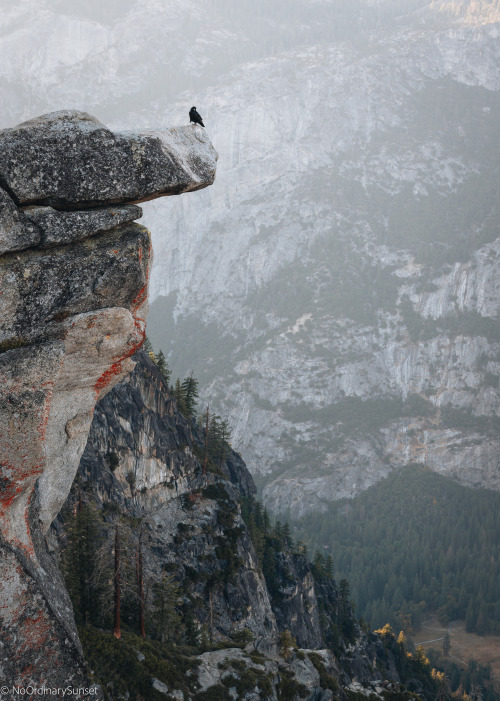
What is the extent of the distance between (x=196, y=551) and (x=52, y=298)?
201 feet

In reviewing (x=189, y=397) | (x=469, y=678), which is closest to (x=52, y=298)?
(x=189, y=397)

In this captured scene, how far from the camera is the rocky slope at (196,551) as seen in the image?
45.3 meters

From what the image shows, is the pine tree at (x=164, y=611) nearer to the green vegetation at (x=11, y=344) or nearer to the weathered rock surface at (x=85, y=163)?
the green vegetation at (x=11, y=344)

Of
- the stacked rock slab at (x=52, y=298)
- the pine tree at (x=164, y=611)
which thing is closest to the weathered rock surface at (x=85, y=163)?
the stacked rock slab at (x=52, y=298)

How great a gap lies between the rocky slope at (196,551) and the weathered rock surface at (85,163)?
87.0ft

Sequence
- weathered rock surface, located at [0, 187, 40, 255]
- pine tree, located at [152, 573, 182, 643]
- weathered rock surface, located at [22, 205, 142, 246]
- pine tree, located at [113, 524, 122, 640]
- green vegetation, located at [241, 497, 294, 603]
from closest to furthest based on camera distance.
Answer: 1. weathered rock surface, located at [0, 187, 40, 255]
2. weathered rock surface, located at [22, 205, 142, 246]
3. pine tree, located at [113, 524, 122, 640]
4. pine tree, located at [152, 573, 182, 643]
5. green vegetation, located at [241, 497, 294, 603]

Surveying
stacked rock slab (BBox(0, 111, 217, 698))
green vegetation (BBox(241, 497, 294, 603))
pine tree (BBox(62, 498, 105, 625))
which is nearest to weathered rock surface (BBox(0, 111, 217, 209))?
stacked rock slab (BBox(0, 111, 217, 698))

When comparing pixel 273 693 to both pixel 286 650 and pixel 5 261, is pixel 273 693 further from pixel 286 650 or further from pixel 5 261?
pixel 5 261

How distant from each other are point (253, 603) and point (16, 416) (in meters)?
67.8

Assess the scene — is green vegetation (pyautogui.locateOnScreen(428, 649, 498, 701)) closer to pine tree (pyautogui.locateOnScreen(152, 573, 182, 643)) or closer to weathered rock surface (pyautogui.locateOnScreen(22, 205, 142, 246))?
pine tree (pyautogui.locateOnScreen(152, 573, 182, 643))

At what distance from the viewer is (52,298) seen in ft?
71.3

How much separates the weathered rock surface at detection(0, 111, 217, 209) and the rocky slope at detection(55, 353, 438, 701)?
2653cm

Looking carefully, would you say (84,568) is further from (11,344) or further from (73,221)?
(73,221)

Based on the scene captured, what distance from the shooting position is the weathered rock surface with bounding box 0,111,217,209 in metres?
20.7
